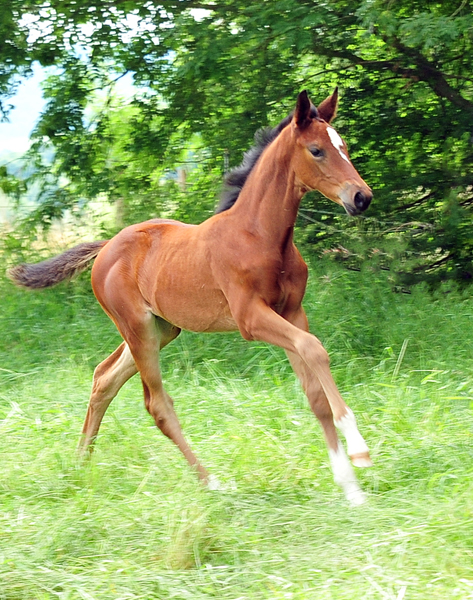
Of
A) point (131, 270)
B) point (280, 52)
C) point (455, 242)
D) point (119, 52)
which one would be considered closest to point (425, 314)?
point (455, 242)

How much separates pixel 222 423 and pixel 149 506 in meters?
1.62

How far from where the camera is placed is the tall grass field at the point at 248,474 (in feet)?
11.2

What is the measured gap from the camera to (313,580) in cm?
335

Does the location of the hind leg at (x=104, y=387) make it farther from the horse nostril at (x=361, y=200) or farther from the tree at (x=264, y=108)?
the tree at (x=264, y=108)

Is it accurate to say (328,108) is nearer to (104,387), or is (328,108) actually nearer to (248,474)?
(248,474)

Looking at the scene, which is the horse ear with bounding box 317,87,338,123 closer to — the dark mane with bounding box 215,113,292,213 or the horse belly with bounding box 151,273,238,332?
the dark mane with bounding box 215,113,292,213

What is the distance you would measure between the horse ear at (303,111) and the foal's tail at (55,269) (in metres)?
2.14

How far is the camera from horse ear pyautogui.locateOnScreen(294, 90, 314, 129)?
4.55 meters

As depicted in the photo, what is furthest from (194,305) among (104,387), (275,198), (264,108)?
(264,108)

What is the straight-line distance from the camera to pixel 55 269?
20.5ft

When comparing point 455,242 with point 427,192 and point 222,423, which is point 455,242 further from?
point 222,423

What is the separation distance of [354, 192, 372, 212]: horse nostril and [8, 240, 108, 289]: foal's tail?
2418 millimetres

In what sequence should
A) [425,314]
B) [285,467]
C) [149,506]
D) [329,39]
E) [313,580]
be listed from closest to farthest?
1. [313,580]
2. [149,506]
3. [285,467]
4. [425,314]
5. [329,39]

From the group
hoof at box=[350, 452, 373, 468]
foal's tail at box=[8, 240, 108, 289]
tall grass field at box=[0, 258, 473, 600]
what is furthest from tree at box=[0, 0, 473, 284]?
hoof at box=[350, 452, 373, 468]
